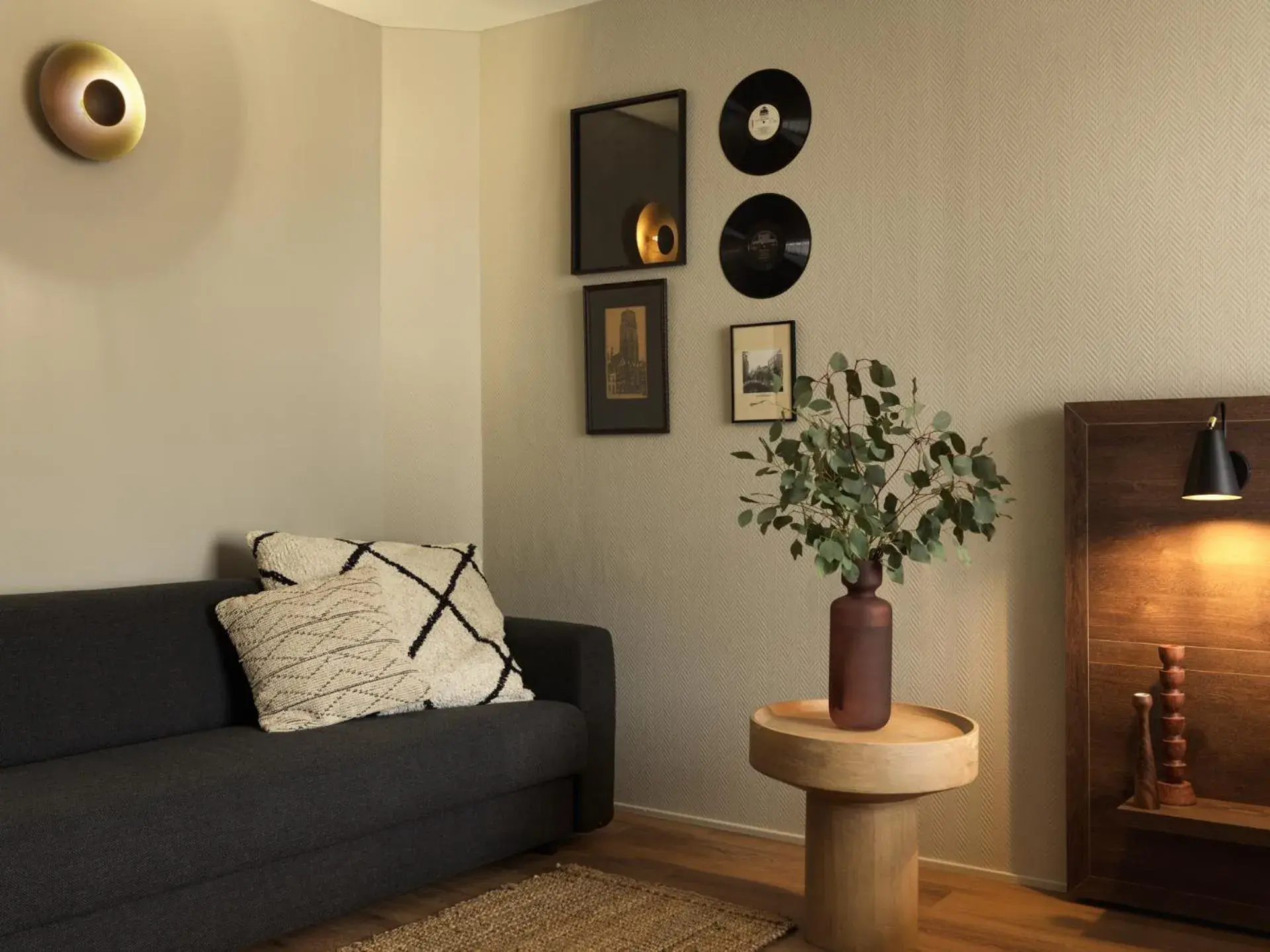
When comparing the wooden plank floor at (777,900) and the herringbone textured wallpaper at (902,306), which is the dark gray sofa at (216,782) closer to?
the wooden plank floor at (777,900)

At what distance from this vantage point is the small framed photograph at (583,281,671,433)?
3.72 metres

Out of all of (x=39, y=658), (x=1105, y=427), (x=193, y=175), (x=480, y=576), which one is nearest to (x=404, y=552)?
(x=480, y=576)

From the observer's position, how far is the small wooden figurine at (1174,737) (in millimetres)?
2777

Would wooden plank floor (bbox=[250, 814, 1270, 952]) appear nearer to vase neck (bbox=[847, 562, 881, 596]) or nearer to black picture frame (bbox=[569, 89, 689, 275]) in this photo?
vase neck (bbox=[847, 562, 881, 596])

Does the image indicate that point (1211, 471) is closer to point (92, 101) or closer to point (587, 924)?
point (587, 924)

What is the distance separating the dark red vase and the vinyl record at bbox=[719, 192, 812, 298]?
3.65 ft

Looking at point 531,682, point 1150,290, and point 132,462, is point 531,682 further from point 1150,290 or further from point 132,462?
point 1150,290

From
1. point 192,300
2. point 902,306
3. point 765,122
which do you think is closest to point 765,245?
point 765,122

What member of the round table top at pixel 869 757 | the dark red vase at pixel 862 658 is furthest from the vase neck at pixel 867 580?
the round table top at pixel 869 757

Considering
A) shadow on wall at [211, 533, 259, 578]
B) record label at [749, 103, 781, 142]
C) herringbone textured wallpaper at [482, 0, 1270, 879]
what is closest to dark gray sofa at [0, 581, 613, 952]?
shadow on wall at [211, 533, 259, 578]

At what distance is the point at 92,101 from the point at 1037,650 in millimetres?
2749

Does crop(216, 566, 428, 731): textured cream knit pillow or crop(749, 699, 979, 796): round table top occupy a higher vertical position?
crop(216, 566, 428, 731): textured cream knit pillow

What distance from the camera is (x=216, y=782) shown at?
7.94ft

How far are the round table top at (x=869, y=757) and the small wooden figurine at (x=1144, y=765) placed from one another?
43 cm
